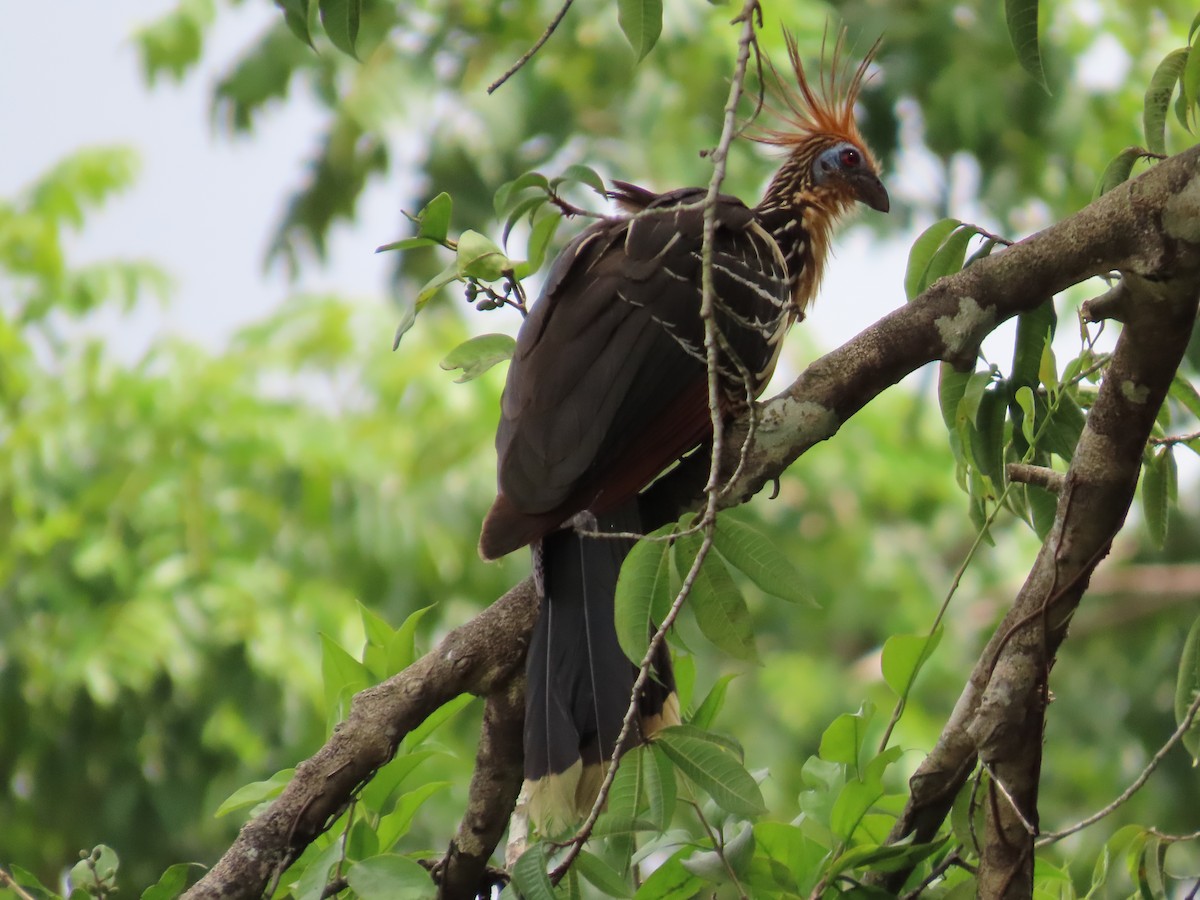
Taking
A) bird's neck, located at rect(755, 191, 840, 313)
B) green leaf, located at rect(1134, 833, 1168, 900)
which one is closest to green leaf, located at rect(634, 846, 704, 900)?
green leaf, located at rect(1134, 833, 1168, 900)

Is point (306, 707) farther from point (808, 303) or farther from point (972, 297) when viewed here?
point (972, 297)

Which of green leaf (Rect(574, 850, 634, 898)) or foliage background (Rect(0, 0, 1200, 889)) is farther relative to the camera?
foliage background (Rect(0, 0, 1200, 889))

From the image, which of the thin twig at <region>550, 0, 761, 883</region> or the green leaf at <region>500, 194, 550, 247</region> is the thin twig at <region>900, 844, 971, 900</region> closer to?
the thin twig at <region>550, 0, 761, 883</region>

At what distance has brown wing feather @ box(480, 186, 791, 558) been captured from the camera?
2512 mm

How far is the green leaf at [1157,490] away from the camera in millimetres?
2227

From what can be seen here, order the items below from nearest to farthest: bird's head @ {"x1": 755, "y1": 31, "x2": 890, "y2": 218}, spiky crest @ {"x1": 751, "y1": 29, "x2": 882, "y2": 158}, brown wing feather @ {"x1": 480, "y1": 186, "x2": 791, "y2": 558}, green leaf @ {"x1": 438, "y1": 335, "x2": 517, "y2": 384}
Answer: green leaf @ {"x1": 438, "y1": 335, "x2": 517, "y2": 384}, brown wing feather @ {"x1": 480, "y1": 186, "x2": 791, "y2": 558}, bird's head @ {"x1": 755, "y1": 31, "x2": 890, "y2": 218}, spiky crest @ {"x1": 751, "y1": 29, "x2": 882, "y2": 158}

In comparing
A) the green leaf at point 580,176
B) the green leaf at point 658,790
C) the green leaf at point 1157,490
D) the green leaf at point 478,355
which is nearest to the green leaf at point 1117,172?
the green leaf at point 1157,490

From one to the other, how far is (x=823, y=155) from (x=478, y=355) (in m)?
1.59

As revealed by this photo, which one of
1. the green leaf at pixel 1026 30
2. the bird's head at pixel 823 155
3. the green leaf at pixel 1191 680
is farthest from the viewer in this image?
the bird's head at pixel 823 155

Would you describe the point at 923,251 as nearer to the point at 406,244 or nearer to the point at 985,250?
the point at 985,250

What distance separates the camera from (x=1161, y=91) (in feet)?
6.83

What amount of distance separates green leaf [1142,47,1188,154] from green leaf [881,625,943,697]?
842mm

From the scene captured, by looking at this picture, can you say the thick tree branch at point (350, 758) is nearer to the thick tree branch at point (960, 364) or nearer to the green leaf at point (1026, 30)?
the thick tree branch at point (960, 364)

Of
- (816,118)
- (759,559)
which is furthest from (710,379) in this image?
(816,118)
